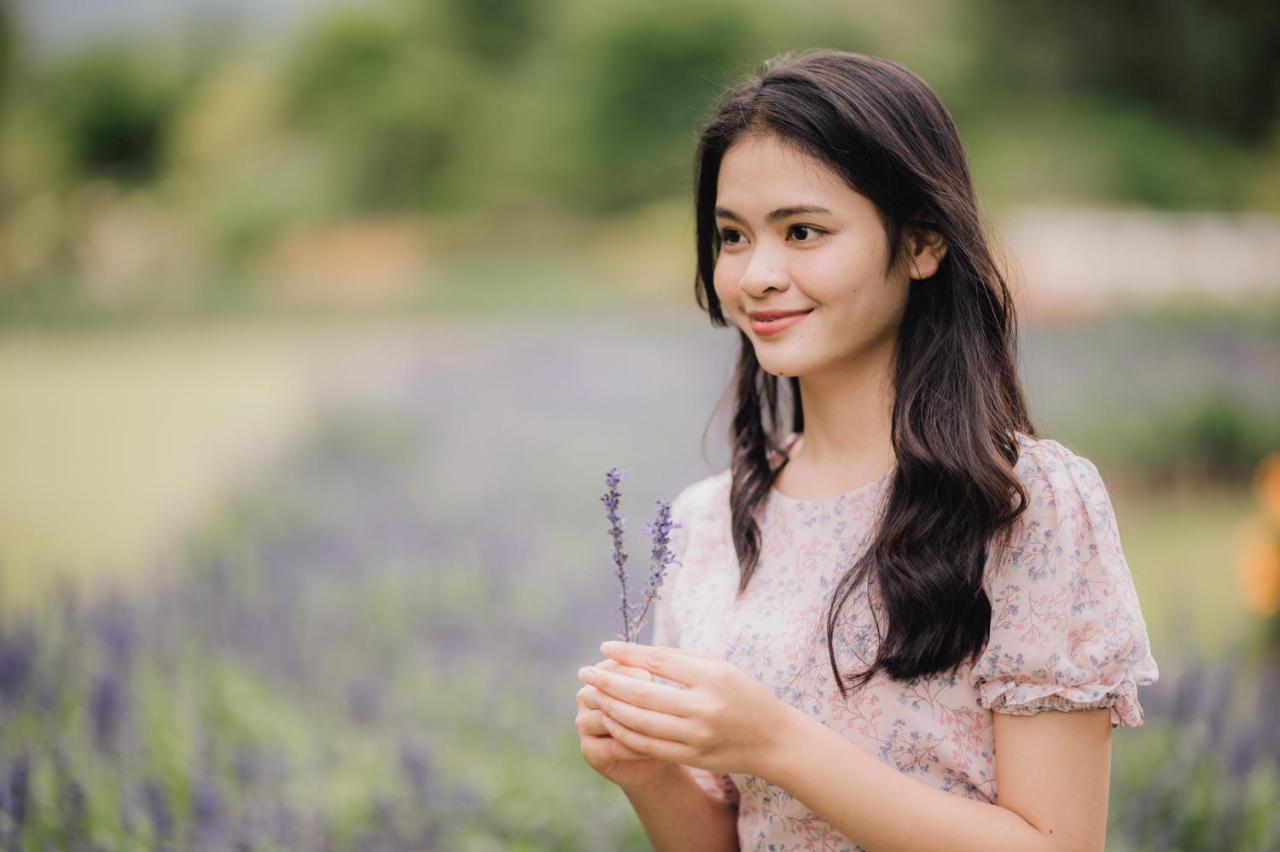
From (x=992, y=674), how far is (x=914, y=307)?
0.50m

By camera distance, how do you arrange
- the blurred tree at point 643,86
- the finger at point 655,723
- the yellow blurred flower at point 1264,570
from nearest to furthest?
the finger at point 655,723 < the yellow blurred flower at point 1264,570 < the blurred tree at point 643,86

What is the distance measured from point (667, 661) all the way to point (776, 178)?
2.04 feet

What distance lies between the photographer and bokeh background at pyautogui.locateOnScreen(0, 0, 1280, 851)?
8.41ft

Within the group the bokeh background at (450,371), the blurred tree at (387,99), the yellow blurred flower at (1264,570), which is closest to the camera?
the bokeh background at (450,371)

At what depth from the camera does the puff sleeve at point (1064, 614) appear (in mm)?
1263

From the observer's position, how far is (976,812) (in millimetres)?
1266

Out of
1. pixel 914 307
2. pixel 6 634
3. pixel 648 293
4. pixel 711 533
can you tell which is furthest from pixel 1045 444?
pixel 648 293

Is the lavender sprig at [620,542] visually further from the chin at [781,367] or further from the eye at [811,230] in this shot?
the eye at [811,230]

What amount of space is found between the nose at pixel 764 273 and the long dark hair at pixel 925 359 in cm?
13

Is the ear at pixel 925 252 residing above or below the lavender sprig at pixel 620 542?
above

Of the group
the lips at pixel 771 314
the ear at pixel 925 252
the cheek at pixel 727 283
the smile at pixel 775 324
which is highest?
the ear at pixel 925 252

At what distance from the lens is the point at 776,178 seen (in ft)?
4.50

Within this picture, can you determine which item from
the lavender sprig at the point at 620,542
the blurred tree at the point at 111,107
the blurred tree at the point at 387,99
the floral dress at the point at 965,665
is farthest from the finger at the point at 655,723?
the blurred tree at the point at 387,99

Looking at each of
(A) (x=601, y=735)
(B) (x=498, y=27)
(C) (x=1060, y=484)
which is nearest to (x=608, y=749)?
(A) (x=601, y=735)
